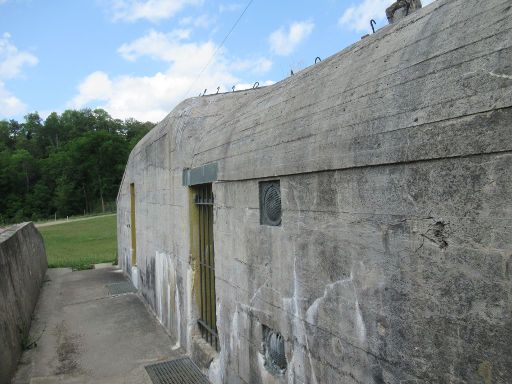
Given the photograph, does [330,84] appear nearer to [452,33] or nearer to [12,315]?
[452,33]

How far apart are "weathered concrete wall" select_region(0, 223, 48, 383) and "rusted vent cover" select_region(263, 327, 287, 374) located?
372cm

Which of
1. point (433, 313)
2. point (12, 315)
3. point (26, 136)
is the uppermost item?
point (26, 136)

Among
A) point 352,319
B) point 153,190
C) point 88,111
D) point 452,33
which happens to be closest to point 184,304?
point 153,190

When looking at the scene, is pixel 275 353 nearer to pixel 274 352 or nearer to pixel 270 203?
pixel 274 352

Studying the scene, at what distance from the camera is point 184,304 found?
20.7ft

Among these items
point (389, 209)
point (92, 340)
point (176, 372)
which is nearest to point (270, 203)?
point (389, 209)

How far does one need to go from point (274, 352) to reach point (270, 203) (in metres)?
1.19

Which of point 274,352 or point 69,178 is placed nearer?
point 274,352

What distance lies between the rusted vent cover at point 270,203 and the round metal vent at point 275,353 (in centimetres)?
89

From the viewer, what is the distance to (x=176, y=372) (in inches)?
228

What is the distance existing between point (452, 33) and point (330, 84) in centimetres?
100

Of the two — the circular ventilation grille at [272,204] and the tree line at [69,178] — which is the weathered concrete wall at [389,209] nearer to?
the circular ventilation grille at [272,204]

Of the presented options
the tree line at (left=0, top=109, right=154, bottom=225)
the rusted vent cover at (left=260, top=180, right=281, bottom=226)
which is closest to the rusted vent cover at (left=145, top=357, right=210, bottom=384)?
the rusted vent cover at (left=260, top=180, right=281, bottom=226)

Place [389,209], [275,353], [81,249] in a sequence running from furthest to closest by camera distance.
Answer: [81,249] < [275,353] < [389,209]
